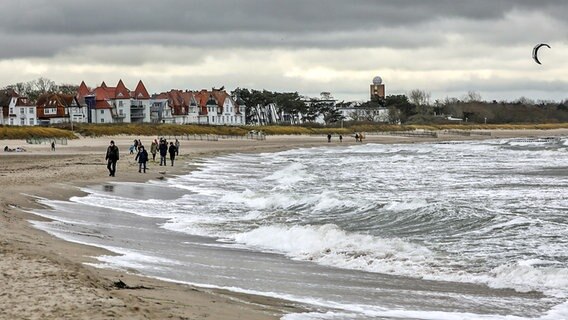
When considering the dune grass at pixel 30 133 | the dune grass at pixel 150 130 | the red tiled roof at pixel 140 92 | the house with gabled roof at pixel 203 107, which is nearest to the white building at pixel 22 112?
the red tiled roof at pixel 140 92

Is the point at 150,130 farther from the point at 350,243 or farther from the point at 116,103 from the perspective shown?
the point at 350,243

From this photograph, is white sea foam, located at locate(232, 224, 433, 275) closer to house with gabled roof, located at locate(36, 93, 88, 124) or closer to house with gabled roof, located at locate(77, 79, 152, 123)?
house with gabled roof, located at locate(36, 93, 88, 124)

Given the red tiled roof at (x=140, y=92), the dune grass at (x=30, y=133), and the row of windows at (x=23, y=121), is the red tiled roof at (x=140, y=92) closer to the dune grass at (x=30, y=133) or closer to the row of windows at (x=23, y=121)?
the row of windows at (x=23, y=121)

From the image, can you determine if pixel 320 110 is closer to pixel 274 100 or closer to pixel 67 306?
pixel 274 100

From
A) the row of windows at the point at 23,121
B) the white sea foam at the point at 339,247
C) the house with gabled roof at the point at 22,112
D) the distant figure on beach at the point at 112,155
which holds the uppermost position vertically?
the house with gabled roof at the point at 22,112

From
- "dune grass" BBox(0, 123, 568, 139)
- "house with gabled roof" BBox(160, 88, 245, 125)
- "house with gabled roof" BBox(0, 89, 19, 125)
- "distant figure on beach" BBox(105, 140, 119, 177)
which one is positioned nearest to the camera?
"distant figure on beach" BBox(105, 140, 119, 177)

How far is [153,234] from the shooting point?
15672 mm

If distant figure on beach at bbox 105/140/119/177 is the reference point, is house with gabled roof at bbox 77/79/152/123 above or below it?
above

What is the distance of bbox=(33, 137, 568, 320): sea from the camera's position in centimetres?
1003

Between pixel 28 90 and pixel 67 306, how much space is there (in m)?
156

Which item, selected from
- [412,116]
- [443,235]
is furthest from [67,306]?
[412,116]

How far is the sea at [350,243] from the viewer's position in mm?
10031

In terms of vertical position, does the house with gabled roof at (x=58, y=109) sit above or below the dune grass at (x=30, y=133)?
above

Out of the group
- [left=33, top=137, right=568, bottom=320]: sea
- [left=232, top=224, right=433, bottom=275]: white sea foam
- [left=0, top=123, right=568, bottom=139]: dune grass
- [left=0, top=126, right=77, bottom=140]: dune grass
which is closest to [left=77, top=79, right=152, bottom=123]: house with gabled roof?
[left=0, top=123, right=568, bottom=139]: dune grass
